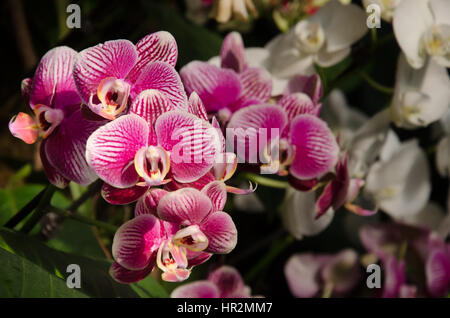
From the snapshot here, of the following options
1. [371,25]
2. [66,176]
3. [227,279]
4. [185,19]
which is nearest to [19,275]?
[66,176]

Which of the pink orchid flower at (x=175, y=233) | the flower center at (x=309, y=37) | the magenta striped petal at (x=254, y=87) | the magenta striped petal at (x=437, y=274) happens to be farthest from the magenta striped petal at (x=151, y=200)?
the magenta striped petal at (x=437, y=274)

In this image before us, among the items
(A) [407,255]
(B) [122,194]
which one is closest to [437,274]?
(A) [407,255]

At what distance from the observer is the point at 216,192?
29 centimetres

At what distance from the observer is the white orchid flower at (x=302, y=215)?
0.45 metres

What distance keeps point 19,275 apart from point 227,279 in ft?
0.64

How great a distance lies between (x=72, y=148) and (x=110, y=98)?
0.04 meters

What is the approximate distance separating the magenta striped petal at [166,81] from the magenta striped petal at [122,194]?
1.9 inches

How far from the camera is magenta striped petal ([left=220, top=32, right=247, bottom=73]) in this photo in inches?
14.9

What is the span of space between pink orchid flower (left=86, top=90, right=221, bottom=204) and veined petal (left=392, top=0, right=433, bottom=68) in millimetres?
222

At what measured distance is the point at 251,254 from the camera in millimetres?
604

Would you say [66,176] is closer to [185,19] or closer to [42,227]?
[42,227]

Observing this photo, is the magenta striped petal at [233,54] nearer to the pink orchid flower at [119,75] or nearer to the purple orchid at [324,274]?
the pink orchid flower at [119,75]

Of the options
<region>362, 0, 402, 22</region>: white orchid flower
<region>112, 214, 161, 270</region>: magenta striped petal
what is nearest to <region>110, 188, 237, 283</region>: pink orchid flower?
<region>112, 214, 161, 270</region>: magenta striped petal

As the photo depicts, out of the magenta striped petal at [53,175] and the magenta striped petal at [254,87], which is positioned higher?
the magenta striped petal at [254,87]
